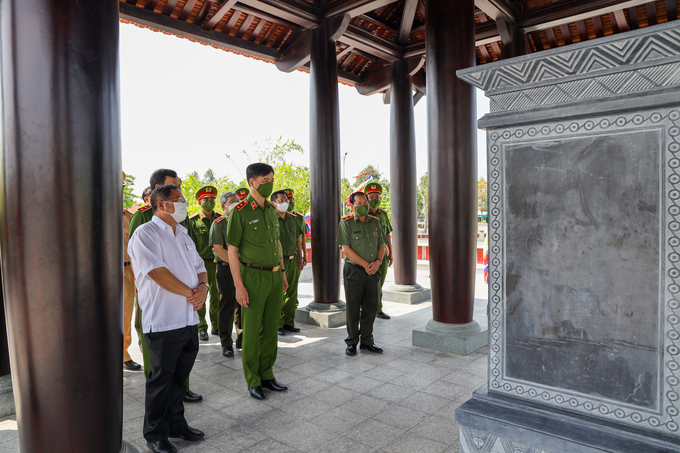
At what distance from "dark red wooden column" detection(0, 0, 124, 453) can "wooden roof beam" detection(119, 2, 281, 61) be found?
4.14 metres

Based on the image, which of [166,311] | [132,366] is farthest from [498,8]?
[132,366]

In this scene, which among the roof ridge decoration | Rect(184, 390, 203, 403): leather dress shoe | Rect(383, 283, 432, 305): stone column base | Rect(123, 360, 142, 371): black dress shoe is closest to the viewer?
the roof ridge decoration

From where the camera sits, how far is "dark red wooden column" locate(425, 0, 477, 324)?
4.72 metres

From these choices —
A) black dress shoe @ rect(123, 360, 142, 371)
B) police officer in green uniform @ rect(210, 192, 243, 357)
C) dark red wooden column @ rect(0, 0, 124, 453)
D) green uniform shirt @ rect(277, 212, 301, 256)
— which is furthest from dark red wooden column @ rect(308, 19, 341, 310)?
dark red wooden column @ rect(0, 0, 124, 453)

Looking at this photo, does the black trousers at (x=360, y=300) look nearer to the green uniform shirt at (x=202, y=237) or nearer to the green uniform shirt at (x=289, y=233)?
the green uniform shirt at (x=289, y=233)

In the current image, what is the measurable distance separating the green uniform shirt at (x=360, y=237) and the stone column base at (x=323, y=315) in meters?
1.46

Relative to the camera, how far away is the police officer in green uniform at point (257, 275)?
3.63 meters

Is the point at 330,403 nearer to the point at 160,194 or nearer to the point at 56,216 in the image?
the point at 160,194

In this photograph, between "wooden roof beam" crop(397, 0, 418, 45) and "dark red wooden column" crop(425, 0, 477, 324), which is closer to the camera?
"dark red wooden column" crop(425, 0, 477, 324)

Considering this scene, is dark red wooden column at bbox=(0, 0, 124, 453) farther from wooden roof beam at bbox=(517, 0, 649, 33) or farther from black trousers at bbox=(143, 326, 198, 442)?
wooden roof beam at bbox=(517, 0, 649, 33)

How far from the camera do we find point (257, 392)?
141 inches

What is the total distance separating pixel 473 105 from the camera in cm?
482

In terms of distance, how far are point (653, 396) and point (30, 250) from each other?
269 cm

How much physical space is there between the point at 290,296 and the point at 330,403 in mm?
2632
